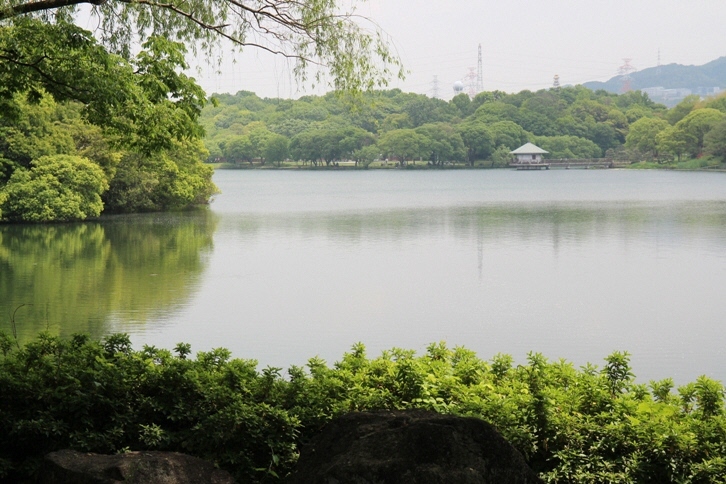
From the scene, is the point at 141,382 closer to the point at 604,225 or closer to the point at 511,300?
the point at 511,300

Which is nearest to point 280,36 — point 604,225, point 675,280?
point 675,280

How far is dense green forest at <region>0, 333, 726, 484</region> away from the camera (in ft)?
12.6

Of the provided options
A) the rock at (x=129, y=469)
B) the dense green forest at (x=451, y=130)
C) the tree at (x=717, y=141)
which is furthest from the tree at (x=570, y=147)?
the rock at (x=129, y=469)

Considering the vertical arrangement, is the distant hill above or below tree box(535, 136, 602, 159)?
above

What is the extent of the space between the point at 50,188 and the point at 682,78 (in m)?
148

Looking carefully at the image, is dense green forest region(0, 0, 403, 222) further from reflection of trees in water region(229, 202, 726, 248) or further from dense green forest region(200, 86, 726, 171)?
dense green forest region(200, 86, 726, 171)

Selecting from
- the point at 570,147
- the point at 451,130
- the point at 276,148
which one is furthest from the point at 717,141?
the point at 276,148

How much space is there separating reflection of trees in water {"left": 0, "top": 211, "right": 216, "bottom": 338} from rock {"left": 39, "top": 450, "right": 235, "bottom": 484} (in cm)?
502

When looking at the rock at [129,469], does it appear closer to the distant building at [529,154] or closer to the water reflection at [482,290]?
the water reflection at [482,290]

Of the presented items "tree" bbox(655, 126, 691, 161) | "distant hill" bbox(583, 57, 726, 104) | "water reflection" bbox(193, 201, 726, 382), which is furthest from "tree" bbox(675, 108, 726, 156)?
"distant hill" bbox(583, 57, 726, 104)

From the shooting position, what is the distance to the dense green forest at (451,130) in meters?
84.8

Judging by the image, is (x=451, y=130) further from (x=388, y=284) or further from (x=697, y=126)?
(x=388, y=284)

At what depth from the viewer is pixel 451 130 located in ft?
298

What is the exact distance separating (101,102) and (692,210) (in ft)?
82.8
